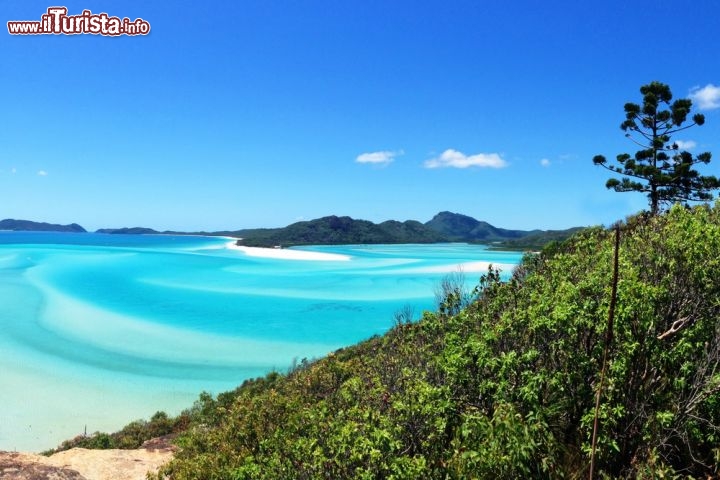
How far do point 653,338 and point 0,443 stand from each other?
86.5 feet

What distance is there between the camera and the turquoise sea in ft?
84.5

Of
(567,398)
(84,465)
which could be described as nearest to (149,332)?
(84,465)

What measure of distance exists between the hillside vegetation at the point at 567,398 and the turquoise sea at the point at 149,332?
70.3 feet

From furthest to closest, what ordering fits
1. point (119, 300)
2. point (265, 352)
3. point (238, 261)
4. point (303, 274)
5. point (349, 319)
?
point (238, 261), point (303, 274), point (119, 300), point (349, 319), point (265, 352)

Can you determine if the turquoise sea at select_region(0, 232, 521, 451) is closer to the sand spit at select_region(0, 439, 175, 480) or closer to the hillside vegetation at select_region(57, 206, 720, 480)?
the sand spit at select_region(0, 439, 175, 480)

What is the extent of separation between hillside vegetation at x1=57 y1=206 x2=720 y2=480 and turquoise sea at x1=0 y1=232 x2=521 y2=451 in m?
21.4

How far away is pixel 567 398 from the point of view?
6.19m

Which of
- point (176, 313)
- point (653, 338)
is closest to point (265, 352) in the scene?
point (176, 313)

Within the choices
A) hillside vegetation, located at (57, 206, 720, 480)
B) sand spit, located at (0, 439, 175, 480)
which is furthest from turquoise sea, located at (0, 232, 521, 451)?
hillside vegetation, located at (57, 206, 720, 480)

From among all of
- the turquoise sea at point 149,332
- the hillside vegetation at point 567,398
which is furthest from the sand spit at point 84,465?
the turquoise sea at point 149,332

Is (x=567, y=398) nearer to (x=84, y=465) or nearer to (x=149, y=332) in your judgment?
(x=84, y=465)

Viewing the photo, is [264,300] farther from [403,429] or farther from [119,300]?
[403,429]

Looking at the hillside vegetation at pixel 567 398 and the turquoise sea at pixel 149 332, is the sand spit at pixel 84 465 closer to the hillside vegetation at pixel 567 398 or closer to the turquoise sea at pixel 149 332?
the hillside vegetation at pixel 567 398

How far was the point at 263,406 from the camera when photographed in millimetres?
9758
